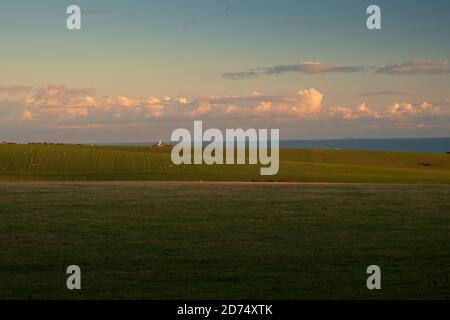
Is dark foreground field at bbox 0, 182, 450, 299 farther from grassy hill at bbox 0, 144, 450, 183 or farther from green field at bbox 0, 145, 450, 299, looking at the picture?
grassy hill at bbox 0, 144, 450, 183

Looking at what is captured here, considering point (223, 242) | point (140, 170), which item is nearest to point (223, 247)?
point (223, 242)

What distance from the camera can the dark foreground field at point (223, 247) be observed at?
17.7 metres

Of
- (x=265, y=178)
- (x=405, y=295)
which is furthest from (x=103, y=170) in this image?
(x=405, y=295)

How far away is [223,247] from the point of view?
2330cm

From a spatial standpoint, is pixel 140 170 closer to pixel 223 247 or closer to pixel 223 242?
pixel 223 242

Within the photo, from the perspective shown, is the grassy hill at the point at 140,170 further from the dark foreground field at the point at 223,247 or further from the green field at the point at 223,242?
the dark foreground field at the point at 223,247

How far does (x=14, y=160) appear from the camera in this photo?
90062mm

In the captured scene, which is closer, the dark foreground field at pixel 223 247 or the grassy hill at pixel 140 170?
the dark foreground field at pixel 223 247

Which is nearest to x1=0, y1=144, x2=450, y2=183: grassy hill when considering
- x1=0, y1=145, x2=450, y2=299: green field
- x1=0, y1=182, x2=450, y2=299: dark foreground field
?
x1=0, y1=145, x2=450, y2=299: green field

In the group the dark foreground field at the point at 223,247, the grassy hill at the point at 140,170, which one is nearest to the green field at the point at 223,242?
the dark foreground field at the point at 223,247

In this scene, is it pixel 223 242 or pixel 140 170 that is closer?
pixel 223 242

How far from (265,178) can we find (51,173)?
25419 mm

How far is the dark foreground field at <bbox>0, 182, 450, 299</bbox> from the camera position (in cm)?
1772

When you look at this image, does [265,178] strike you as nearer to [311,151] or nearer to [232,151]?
[232,151]
